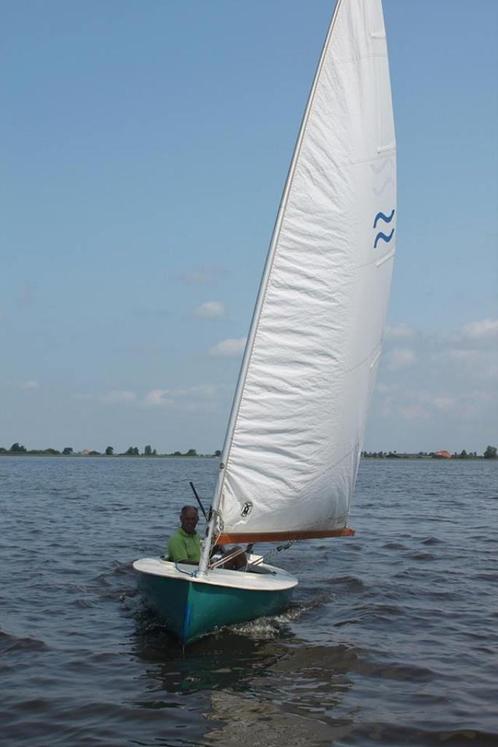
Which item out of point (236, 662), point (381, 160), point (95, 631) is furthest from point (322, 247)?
point (95, 631)

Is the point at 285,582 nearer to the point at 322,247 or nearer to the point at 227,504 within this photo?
the point at 227,504

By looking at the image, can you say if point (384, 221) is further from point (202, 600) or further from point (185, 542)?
point (202, 600)

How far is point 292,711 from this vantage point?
8.85 metres

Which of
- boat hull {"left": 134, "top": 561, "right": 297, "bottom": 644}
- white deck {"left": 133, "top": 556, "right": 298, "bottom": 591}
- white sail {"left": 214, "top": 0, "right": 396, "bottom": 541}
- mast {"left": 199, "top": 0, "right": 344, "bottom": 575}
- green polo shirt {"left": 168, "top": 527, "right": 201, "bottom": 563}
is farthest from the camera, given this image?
green polo shirt {"left": 168, "top": 527, "right": 201, "bottom": 563}

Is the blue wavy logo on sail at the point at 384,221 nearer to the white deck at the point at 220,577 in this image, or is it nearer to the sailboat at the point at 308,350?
the sailboat at the point at 308,350

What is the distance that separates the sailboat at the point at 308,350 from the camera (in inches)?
424

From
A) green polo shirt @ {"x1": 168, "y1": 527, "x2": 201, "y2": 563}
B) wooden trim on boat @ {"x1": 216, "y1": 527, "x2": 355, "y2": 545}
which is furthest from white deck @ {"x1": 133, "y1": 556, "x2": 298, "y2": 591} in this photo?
wooden trim on boat @ {"x1": 216, "y1": 527, "x2": 355, "y2": 545}

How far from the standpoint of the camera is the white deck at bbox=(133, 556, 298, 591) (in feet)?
34.0

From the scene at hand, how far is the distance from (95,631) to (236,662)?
8.44ft

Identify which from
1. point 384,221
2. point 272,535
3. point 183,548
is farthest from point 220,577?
point 384,221

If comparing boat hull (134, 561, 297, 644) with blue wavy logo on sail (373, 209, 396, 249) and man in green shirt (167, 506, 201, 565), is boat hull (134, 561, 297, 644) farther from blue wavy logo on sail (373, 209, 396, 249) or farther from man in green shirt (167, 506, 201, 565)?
blue wavy logo on sail (373, 209, 396, 249)

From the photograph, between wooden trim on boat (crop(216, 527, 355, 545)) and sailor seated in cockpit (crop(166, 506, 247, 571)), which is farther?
sailor seated in cockpit (crop(166, 506, 247, 571))

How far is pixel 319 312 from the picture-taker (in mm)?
11469

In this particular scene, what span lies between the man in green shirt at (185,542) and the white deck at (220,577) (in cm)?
24
